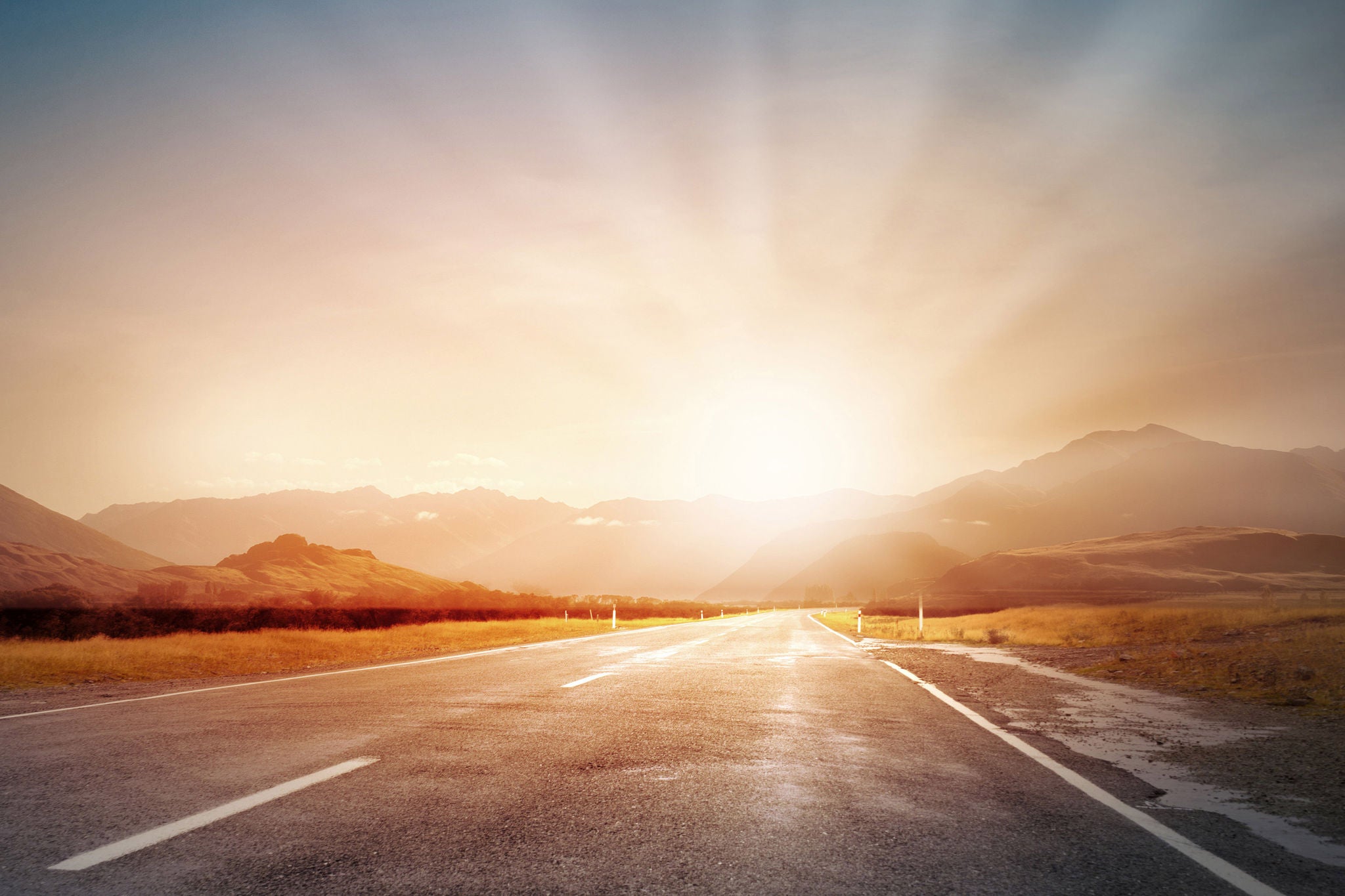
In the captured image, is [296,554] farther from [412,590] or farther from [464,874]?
[464,874]

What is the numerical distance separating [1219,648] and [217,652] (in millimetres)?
24758

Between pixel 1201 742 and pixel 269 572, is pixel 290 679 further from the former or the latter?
pixel 269 572

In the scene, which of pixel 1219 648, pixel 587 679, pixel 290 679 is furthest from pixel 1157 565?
pixel 290 679

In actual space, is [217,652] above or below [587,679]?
below

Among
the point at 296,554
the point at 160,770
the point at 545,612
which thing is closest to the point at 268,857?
the point at 160,770

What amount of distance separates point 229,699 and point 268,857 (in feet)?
23.2

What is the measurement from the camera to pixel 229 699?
30.6 ft

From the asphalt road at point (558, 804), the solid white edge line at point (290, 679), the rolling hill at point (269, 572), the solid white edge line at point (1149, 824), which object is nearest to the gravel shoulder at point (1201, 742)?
the solid white edge line at point (1149, 824)

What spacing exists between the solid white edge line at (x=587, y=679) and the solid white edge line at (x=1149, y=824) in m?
5.49

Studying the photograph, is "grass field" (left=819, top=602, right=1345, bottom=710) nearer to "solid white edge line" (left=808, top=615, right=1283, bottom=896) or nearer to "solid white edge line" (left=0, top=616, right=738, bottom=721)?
"solid white edge line" (left=808, top=615, right=1283, bottom=896)

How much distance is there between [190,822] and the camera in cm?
397

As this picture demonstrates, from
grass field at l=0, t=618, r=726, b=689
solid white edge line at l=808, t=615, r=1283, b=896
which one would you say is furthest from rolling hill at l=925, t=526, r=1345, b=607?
solid white edge line at l=808, t=615, r=1283, b=896

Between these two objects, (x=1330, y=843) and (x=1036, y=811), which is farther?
(x=1036, y=811)

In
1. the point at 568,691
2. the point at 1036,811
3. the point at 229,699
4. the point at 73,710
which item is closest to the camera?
the point at 1036,811
